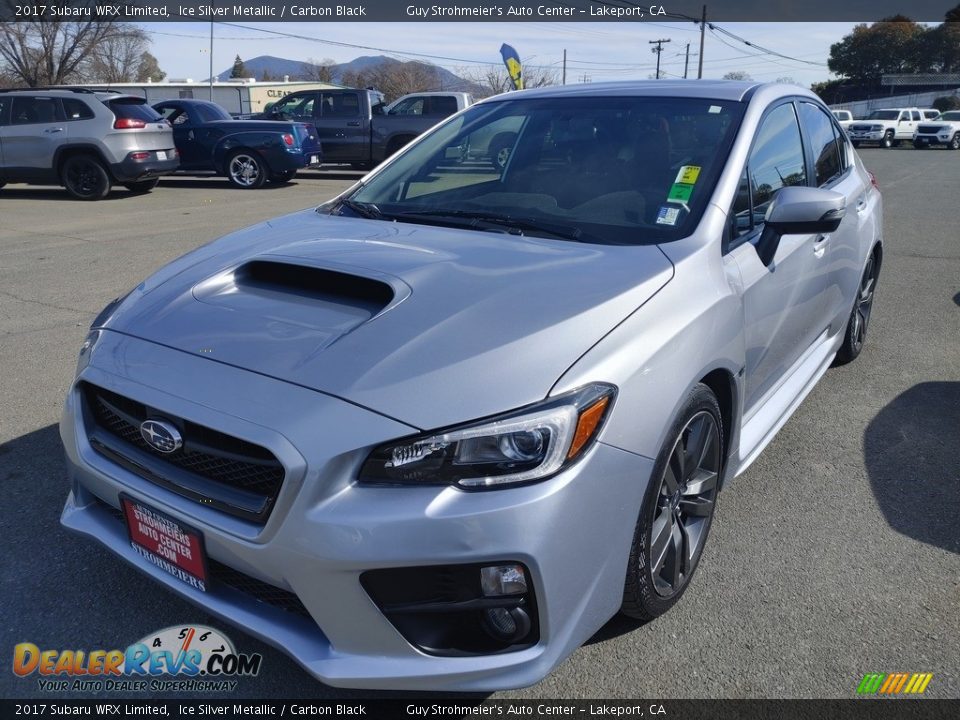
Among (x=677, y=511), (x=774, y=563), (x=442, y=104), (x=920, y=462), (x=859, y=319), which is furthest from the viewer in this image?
(x=442, y=104)

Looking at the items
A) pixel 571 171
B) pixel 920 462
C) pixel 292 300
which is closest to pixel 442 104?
pixel 571 171

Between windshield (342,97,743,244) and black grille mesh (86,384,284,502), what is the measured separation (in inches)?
53.8

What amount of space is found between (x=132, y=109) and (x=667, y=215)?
1244 centimetres

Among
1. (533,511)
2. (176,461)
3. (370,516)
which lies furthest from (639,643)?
(176,461)

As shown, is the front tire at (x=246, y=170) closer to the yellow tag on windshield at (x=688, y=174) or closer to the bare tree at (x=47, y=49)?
the yellow tag on windshield at (x=688, y=174)

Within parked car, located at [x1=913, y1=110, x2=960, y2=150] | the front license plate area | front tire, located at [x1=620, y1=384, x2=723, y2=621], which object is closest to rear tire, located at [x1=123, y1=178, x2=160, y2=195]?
the front license plate area

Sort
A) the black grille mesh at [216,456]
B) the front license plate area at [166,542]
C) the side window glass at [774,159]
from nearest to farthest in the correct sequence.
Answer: the black grille mesh at [216,456] < the front license plate area at [166,542] < the side window glass at [774,159]

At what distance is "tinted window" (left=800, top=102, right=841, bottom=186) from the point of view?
13.2ft

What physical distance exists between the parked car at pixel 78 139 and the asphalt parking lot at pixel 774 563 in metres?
7.76

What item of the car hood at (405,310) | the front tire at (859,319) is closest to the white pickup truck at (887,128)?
the front tire at (859,319)

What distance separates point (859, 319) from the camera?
510 cm

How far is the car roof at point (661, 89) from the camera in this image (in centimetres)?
338

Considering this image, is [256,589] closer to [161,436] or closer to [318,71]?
[161,436]

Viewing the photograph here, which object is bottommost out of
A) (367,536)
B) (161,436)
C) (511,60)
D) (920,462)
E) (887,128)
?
(920,462)
